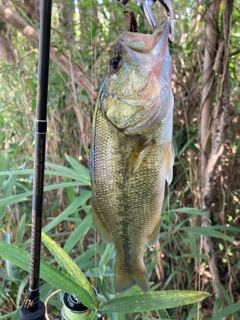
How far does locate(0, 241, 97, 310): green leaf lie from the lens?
738 mm

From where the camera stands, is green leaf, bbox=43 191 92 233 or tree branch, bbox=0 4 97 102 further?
tree branch, bbox=0 4 97 102

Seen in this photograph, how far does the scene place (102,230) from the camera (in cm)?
74

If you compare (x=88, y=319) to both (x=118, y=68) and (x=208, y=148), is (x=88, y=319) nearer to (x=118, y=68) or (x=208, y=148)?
(x=118, y=68)

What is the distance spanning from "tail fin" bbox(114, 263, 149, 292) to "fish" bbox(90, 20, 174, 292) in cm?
10

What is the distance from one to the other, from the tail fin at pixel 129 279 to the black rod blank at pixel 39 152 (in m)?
0.21

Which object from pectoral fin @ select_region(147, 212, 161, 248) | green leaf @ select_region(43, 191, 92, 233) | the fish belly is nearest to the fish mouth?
the fish belly

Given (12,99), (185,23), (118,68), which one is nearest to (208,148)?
(185,23)

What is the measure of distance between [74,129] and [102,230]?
1.39 m

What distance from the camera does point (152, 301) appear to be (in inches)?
31.7

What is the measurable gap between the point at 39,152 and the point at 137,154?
21cm

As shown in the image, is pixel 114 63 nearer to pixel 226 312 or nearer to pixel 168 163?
pixel 168 163

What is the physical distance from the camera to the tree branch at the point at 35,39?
1586 mm

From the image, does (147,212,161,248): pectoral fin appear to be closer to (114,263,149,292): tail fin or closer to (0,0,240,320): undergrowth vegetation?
(114,263,149,292): tail fin

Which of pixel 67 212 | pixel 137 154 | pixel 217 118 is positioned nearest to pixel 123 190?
pixel 137 154
